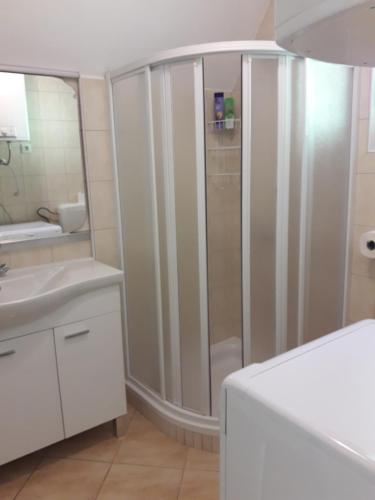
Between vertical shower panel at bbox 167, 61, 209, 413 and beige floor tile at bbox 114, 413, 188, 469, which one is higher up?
vertical shower panel at bbox 167, 61, 209, 413

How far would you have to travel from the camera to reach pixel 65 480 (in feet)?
5.91

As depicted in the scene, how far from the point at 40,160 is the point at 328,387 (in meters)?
1.67

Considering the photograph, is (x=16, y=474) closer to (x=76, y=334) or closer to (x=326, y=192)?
(x=76, y=334)

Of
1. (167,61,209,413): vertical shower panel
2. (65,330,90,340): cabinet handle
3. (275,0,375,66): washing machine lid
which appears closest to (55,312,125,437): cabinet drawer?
(65,330,90,340): cabinet handle

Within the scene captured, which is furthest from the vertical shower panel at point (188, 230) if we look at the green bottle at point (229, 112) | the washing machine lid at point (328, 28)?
the washing machine lid at point (328, 28)

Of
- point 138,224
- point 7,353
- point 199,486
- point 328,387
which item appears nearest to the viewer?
point 328,387

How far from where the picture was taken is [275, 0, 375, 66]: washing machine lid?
602 millimetres

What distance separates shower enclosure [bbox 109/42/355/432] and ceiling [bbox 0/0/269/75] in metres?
0.20

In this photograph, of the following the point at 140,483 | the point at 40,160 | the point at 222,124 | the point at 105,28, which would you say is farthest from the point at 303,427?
the point at 105,28

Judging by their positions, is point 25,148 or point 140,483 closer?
point 140,483

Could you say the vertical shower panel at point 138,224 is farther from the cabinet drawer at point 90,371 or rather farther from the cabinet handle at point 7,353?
the cabinet handle at point 7,353

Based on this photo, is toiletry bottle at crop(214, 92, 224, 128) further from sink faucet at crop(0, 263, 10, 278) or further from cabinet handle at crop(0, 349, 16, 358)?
cabinet handle at crop(0, 349, 16, 358)

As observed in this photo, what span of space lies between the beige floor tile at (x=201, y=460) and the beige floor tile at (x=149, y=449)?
3 cm

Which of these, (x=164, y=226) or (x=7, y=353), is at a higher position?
(x=164, y=226)
